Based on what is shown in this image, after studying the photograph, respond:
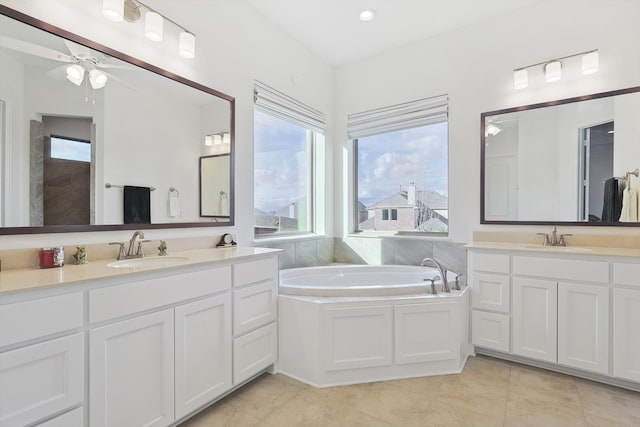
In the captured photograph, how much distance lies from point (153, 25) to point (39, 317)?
163 centimetres

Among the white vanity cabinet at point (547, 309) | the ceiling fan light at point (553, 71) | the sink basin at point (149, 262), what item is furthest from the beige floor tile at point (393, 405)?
the ceiling fan light at point (553, 71)

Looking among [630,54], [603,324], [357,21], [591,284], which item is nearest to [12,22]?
[357,21]

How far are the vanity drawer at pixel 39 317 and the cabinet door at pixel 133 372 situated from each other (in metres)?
0.11

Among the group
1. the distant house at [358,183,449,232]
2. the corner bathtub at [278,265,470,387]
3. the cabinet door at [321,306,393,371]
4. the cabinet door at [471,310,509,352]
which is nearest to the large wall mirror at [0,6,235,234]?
the corner bathtub at [278,265,470,387]

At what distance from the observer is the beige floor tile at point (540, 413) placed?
5.51 feet

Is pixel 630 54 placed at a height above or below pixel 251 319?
above

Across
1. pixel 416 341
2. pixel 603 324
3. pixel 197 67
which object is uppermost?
pixel 197 67

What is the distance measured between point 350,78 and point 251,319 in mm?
2757

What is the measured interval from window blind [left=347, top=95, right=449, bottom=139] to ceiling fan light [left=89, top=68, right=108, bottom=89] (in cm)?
234

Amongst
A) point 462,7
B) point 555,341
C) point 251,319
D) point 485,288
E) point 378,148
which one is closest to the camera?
point 251,319

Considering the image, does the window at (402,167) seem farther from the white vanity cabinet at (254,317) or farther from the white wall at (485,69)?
the white vanity cabinet at (254,317)

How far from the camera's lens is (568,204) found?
2.49 metres

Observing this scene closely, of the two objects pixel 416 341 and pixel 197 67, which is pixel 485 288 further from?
pixel 197 67

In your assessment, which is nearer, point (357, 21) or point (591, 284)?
point (591, 284)
